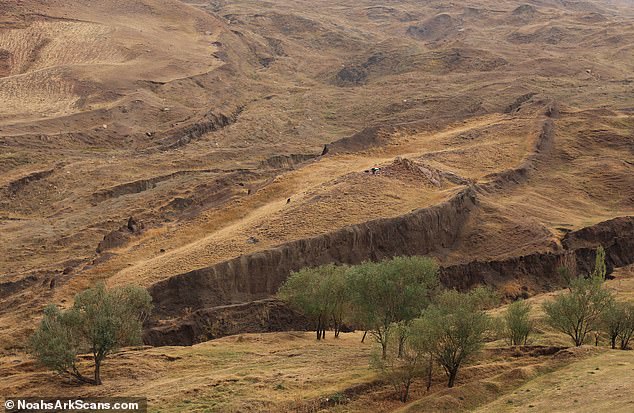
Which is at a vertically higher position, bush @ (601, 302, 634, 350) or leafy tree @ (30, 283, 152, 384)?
leafy tree @ (30, 283, 152, 384)

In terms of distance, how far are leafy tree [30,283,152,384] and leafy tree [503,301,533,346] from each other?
1572cm

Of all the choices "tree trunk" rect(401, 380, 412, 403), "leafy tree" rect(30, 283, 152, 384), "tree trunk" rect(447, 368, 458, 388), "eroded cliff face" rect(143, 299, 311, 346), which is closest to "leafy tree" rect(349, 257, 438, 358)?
"tree trunk" rect(401, 380, 412, 403)

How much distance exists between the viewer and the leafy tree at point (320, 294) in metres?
33.2

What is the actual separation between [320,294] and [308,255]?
26.1 feet

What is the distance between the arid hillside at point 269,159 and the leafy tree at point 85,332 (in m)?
5.94

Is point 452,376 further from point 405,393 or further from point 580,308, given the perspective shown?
point 580,308

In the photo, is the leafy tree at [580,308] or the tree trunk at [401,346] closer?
the tree trunk at [401,346]

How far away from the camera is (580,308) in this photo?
3080 cm

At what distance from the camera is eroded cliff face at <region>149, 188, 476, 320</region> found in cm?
3747

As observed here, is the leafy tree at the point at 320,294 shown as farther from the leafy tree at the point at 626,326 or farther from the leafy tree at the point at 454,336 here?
the leafy tree at the point at 626,326

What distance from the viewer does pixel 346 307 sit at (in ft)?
113

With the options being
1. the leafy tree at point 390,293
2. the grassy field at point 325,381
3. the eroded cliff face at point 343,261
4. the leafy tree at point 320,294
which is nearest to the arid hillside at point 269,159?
the eroded cliff face at point 343,261

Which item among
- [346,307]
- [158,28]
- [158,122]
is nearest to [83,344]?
Result: [346,307]

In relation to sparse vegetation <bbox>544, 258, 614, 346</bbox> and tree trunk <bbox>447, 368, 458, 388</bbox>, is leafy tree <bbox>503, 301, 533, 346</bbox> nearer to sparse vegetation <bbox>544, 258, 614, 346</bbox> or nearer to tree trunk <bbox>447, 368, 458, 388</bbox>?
sparse vegetation <bbox>544, 258, 614, 346</bbox>
